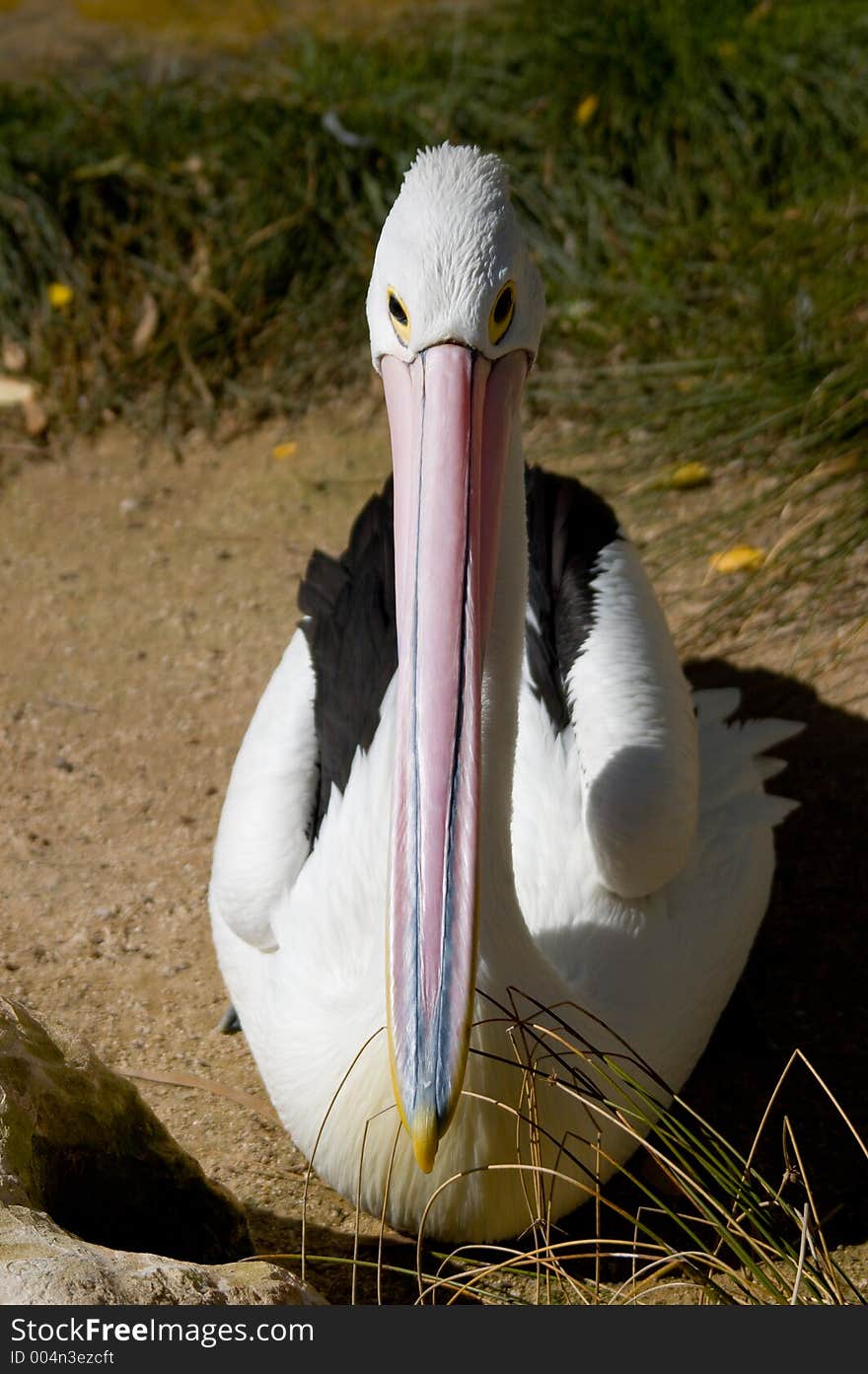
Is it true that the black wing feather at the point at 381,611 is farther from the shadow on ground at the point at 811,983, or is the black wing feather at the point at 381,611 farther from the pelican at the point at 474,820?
the shadow on ground at the point at 811,983

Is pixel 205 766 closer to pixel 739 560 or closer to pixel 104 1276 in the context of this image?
pixel 739 560

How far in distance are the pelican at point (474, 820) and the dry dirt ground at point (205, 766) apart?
0.20m

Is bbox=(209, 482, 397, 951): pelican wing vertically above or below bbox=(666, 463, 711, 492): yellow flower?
below

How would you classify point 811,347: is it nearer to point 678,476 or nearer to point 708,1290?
point 678,476

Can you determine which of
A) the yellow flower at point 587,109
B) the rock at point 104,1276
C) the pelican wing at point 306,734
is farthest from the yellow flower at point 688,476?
the rock at point 104,1276

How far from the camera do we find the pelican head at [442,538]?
1.67m

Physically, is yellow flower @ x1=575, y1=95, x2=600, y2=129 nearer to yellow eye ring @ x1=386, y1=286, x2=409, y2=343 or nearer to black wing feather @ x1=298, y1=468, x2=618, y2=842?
black wing feather @ x1=298, y1=468, x2=618, y2=842

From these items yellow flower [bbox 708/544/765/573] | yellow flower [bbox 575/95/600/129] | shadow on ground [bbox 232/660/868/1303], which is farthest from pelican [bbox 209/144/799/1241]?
yellow flower [bbox 575/95/600/129]

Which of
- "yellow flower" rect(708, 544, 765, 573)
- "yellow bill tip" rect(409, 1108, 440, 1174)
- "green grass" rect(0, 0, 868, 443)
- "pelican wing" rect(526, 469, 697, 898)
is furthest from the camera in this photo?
"green grass" rect(0, 0, 868, 443)

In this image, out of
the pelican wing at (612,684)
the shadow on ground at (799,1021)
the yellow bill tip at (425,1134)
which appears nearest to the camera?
the yellow bill tip at (425,1134)

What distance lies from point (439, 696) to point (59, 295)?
3406mm

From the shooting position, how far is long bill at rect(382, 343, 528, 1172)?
5.44ft

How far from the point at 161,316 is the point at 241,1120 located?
2.97 m

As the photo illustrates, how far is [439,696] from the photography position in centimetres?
176
